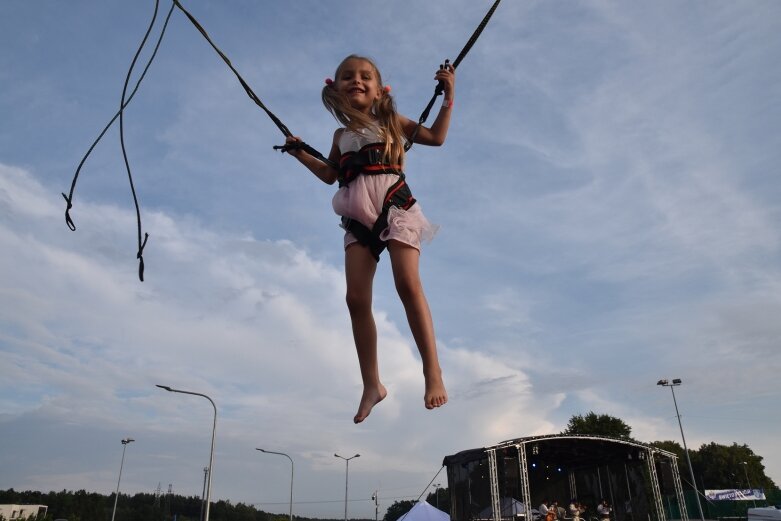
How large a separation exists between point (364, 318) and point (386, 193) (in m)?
0.65

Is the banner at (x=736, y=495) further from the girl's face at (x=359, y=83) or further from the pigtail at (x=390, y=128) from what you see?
the girl's face at (x=359, y=83)

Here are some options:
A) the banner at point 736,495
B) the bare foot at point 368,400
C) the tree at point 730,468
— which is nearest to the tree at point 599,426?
the banner at point 736,495

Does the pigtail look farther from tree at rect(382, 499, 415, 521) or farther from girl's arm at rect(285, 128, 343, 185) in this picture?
tree at rect(382, 499, 415, 521)

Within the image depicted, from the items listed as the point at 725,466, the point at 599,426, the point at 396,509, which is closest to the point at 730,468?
the point at 725,466

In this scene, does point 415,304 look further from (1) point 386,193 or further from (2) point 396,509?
(2) point 396,509

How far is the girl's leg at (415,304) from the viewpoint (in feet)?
9.00

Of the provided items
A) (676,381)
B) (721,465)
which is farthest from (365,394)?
(721,465)

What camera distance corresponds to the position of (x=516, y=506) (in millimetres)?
18953

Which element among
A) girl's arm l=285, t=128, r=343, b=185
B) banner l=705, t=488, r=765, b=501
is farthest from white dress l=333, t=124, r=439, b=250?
banner l=705, t=488, r=765, b=501

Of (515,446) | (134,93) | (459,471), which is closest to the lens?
(134,93)

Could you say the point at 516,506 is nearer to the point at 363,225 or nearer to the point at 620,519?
the point at 620,519

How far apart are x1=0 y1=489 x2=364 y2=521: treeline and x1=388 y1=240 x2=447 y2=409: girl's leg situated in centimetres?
8697

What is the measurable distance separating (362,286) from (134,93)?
2.06 m

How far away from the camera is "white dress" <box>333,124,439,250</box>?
2.80 meters
